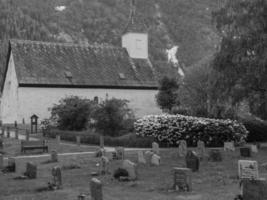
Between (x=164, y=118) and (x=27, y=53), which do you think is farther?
(x=27, y=53)

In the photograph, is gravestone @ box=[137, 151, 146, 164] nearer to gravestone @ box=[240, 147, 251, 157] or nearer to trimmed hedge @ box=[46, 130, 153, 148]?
gravestone @ box=[240, 147, 251, 157]

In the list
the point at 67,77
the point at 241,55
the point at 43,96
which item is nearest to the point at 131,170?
the point at 241,55

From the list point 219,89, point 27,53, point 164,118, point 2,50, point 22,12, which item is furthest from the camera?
point 22,12

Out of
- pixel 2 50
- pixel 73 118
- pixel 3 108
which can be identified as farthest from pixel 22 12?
pixel 73 118

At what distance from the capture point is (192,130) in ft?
92.0

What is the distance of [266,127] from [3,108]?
30.3 metres

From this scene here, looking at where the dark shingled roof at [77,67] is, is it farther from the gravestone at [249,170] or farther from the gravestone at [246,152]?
the gravestone at [249,170]

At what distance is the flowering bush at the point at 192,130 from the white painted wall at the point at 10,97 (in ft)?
75.3

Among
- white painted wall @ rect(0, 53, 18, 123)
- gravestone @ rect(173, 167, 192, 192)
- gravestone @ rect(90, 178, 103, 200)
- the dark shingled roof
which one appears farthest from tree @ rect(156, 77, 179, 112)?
gravestone @ rect(90, 178, 103, 200)

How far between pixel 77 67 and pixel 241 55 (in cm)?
2938

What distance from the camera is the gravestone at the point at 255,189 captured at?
9969mm

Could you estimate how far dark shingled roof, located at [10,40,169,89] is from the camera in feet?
154

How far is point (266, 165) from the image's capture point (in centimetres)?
1756

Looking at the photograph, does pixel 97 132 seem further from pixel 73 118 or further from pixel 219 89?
pixel 219 89
